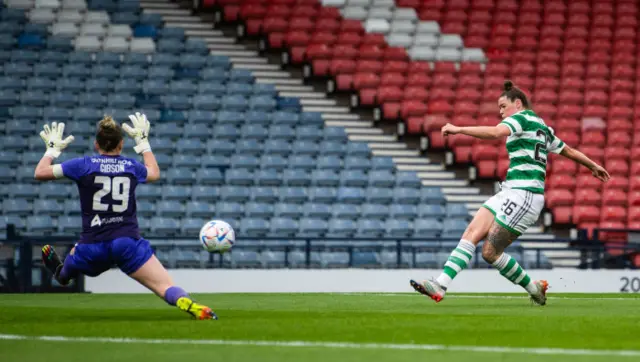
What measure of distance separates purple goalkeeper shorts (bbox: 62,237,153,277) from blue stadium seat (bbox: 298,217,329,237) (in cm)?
1102

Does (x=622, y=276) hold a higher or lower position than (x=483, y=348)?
lower

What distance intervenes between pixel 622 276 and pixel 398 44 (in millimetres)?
8943

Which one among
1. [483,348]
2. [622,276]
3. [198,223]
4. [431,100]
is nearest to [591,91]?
[431,100]

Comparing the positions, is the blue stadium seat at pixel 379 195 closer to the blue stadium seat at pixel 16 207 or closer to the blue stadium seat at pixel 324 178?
the blue stadium seat at pixel 324 178

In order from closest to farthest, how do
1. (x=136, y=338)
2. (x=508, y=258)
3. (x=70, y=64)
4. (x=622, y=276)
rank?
(x=136, y=338)
(x=508, y=258)
(x=622, y=276)
(x=70, y=64)

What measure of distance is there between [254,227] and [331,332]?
1226cm

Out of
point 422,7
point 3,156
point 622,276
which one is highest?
point 422,7

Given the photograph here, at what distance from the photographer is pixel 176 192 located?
20.2 m

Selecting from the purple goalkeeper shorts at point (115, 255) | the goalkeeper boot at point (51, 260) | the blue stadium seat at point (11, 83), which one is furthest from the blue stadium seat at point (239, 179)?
the purple goalkeeper shorts at point (115, 255)

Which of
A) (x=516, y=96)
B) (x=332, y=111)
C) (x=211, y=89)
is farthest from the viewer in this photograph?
(x=332, y=111)

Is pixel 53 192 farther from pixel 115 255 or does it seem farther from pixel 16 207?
pixel 115 255

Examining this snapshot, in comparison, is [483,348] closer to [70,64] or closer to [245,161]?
[245,161]

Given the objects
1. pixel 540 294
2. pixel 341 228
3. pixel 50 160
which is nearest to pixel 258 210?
pixel 341 228

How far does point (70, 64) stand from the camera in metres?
23.2
